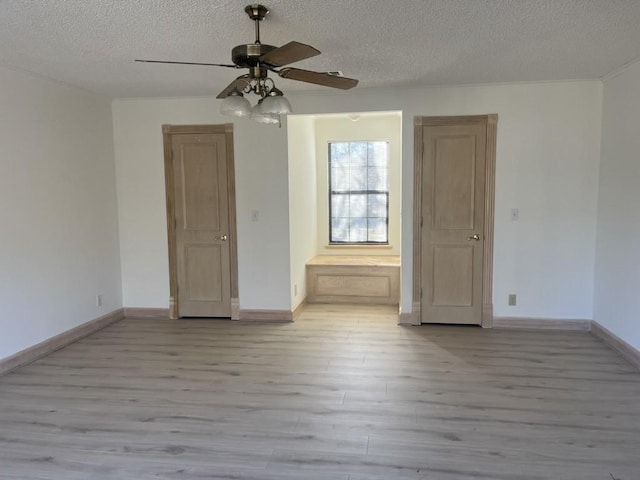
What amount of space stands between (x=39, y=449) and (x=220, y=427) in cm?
95

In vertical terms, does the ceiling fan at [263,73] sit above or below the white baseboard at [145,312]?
above

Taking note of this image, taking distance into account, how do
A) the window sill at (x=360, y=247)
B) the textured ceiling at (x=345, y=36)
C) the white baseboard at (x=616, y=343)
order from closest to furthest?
1. the textured ceiling at (x=345, y=36)
2. the white baseboard at (x=616, y=343)
3. the window sill at (x=360, y=247)

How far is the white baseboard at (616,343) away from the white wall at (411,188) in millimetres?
235

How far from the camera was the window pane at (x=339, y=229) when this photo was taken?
20.7 feet

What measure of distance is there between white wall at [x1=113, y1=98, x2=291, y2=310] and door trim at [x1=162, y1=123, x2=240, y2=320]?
0.17ft

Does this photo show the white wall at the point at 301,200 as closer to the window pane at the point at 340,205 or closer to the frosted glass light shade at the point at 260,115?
the window pane at the point at 340,205

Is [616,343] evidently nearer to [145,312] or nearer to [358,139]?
[358,139]

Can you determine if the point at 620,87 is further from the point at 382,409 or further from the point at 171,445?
the point at 171,445

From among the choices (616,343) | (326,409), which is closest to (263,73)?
(326,409)

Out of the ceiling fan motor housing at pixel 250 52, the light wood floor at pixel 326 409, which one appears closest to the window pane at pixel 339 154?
the light wood floor at pixel 326 409

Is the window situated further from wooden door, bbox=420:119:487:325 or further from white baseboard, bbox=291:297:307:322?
wooden door, bbox=420:119:487:325

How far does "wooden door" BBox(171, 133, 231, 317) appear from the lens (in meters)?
4.75

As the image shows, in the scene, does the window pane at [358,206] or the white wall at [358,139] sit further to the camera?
the window pane at [358,206]

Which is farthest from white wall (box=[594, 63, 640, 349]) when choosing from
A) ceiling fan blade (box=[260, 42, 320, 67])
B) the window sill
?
ceiling fan blade (box=[260, 42, 320, 67])
